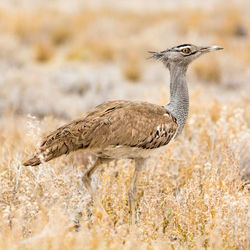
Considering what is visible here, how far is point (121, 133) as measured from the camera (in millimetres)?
3242

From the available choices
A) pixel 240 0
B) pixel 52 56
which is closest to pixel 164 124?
pixel 52 56

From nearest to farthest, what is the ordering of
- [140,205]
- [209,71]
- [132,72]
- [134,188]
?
1. [140,205]
2. [134,188]
3. [209,71]
4. [132,72]

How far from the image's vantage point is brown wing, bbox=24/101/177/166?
3158 mm

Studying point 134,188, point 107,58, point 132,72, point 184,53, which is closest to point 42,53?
point 107,58

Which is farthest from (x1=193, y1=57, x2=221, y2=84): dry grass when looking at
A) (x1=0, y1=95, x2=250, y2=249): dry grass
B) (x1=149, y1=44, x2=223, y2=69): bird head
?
(x1=149, y1=44, x2=223, y2=69): bird head

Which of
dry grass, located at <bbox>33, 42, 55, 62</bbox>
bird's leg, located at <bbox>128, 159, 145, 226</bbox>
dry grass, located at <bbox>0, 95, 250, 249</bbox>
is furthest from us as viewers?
dry grass, located at <bbox>33, 42, 55, 62</bbox>

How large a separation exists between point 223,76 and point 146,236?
23.8 feet

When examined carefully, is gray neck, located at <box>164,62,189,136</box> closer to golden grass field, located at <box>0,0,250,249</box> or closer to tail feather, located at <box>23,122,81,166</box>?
golden grass field, located at <box>0,0,250,249</box>

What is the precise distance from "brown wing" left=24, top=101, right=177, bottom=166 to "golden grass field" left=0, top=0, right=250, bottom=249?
23 centimetres

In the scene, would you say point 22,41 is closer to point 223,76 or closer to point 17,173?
point 223,76

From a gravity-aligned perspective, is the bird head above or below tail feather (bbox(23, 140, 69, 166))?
above

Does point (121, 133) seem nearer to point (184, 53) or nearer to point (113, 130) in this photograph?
point (113, 130)

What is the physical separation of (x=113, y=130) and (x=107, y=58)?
861cm

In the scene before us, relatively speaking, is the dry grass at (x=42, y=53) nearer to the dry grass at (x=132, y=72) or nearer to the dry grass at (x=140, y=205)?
the dry grass at (x=132, y=72)
